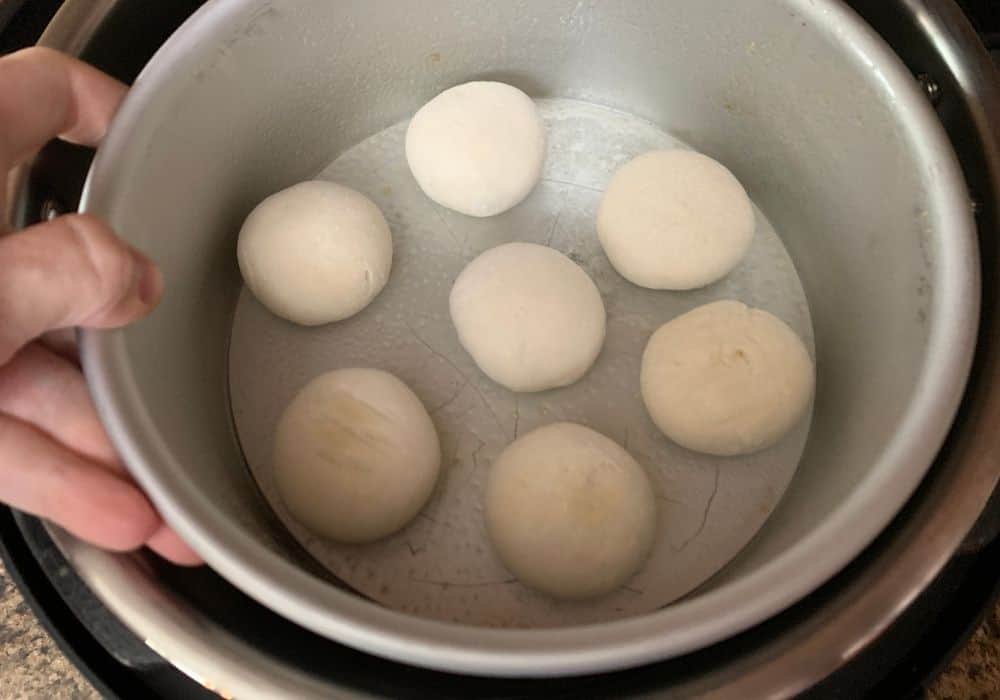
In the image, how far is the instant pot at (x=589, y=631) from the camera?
0.57 meters

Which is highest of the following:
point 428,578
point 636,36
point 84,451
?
point 636,36

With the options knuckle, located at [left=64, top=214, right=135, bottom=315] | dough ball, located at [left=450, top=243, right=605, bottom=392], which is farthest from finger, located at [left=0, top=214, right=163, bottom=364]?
dough ball, located at [left=450, top=243, right=605, bottom=392]

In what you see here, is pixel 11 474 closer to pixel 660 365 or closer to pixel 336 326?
pixel 336 326

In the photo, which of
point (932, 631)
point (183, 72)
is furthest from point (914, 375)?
point (183, 72)

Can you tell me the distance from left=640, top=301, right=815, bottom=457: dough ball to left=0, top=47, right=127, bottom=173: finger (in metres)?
0.58

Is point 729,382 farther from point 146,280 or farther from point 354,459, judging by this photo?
point 146,280

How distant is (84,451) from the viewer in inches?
26.1

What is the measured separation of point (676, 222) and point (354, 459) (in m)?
0.42

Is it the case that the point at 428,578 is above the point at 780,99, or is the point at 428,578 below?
below

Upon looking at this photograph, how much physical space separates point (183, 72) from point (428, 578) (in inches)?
21.0

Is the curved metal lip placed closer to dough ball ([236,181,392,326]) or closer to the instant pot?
the instant pot

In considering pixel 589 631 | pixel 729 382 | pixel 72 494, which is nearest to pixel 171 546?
pixel 72 494

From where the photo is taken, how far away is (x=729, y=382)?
850mm

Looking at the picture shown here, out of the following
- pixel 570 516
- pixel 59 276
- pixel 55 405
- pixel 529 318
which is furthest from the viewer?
pixel 529 318
